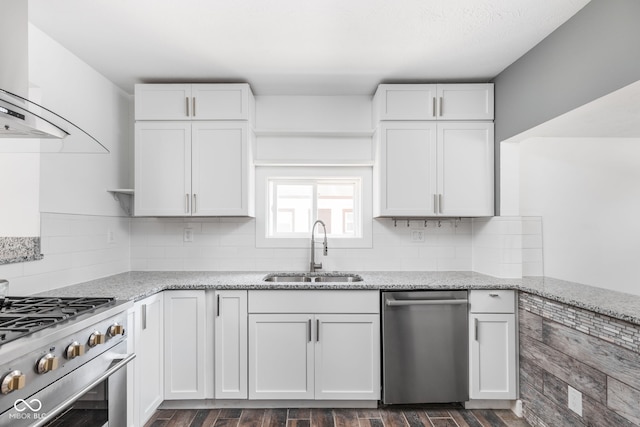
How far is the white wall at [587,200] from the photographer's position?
9.44 feet

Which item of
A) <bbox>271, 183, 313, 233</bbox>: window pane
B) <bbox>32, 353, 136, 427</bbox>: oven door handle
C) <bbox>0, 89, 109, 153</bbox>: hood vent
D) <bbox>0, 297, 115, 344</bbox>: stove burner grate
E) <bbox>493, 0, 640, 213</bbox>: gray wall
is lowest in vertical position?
<bbox>32, 353, 136, 427</bbox>: oven door handle

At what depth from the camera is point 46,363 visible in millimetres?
1309

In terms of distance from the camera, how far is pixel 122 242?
3088mm

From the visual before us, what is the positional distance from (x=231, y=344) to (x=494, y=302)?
1828 mm

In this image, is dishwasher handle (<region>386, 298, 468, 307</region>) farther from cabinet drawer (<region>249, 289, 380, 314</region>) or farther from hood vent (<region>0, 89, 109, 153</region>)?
hood vent (<region>0, 89, 109, 153</region>)

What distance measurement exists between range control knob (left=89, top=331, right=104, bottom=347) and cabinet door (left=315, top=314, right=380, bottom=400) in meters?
1.32

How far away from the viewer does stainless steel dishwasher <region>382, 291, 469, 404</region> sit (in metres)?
2.51

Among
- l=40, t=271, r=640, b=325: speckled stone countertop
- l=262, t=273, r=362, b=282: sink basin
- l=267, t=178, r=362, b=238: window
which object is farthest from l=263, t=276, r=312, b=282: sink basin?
l=267, t=178, r=362, b=238: window

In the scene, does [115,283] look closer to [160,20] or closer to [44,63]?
[44,63]

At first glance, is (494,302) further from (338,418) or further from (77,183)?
(77,183)

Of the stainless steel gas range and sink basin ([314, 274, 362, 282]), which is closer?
the stainless steel gas range

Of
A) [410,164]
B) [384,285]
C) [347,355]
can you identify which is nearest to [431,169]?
[410,164]

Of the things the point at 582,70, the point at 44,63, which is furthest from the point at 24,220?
the point at 582,70

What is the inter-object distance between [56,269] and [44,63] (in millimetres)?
1237
